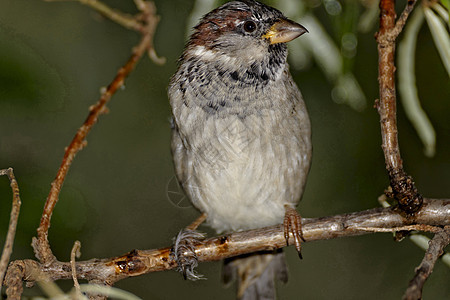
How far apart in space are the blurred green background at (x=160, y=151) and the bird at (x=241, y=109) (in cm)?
139

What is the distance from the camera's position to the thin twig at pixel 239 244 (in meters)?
2.05

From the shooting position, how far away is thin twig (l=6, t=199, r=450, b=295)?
6.74 feet

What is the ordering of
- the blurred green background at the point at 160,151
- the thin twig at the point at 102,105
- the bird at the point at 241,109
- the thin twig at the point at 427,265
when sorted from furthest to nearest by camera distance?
the blurred green background at the point at 160,151, the bird at the point at 241,109, the thin twig at the point at 102,105, the thin twig at the point at 427,265

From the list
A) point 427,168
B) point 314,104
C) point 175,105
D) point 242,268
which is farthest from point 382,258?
point 175,105

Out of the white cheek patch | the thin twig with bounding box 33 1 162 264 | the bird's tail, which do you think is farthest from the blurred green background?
the thin twig with bounding box 33 1 162 264

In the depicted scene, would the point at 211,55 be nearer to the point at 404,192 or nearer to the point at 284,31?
the point at 284,31

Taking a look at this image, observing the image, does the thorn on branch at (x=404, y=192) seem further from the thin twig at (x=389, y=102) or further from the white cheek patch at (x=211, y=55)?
the white cheek patch at (x=211, y=55)

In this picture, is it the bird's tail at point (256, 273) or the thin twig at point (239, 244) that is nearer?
the thin twig at point (239, 244)

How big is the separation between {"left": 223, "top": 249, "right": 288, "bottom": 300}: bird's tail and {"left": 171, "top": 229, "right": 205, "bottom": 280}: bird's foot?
1.75 ft

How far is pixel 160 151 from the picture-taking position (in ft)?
16.6

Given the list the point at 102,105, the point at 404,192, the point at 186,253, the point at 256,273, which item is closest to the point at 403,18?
the point at 404,192

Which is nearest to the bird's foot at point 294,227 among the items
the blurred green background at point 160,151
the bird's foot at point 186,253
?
the bird's foot at point 186,253

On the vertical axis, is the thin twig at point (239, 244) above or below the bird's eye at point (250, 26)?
below

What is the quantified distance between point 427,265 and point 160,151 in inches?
144
